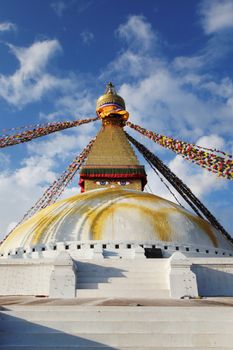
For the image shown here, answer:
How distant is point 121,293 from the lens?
9938 mm

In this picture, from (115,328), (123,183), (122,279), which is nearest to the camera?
(115,328)

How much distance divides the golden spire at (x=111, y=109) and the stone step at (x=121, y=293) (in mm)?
16085

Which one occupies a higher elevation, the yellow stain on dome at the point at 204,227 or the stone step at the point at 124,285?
the yellow stain on dome at the point at 204,227

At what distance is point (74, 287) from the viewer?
401 inches

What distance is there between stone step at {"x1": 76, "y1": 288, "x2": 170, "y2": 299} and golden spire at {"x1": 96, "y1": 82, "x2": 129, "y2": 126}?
16085 mm

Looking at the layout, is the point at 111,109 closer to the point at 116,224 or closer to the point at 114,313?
the point at 116,224

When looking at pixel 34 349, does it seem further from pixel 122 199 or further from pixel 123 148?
pixel 123 148

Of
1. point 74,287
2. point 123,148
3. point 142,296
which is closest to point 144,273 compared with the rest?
point 142,296

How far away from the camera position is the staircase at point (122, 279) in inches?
392

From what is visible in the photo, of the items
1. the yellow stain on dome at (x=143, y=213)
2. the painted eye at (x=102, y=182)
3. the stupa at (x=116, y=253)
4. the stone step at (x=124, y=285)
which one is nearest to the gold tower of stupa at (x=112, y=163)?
the painted eye at (x=102, y=182)

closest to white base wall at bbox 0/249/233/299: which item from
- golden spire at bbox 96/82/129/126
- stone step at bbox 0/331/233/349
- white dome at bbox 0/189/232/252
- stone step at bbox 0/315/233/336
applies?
white dome at bbox 0/189/232/252

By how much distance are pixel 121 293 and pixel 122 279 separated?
72cm

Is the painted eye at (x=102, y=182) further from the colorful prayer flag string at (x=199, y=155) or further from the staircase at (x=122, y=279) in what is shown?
the staircase at (x=122, y=279)

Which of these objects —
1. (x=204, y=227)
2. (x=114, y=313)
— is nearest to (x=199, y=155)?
(x=204, y=227)
